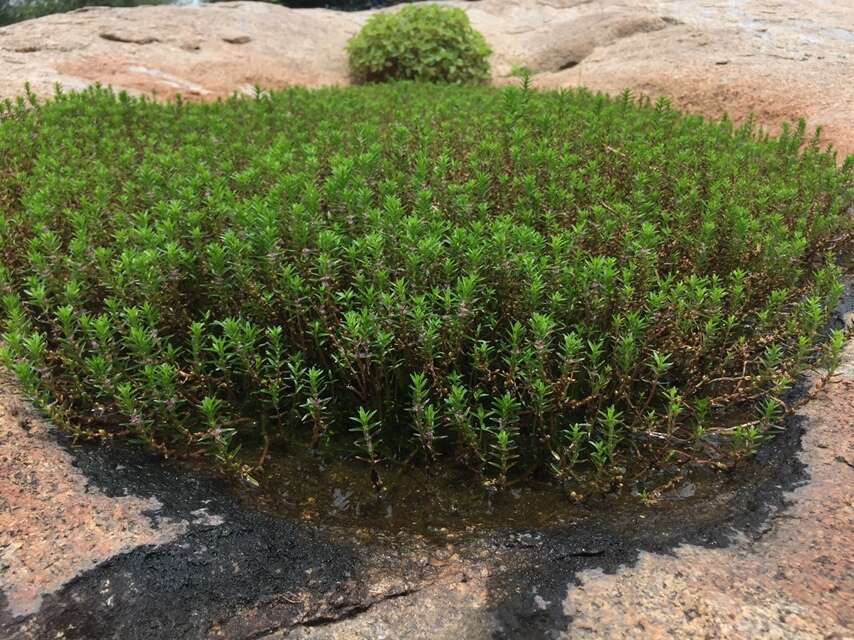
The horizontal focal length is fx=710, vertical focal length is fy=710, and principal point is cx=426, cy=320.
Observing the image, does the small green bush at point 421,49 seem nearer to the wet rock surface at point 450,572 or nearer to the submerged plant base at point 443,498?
the submerged plant base at point 443,498

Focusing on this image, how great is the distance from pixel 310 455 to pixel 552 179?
223 centimetres

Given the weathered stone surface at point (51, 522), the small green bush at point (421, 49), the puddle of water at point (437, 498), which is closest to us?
the weathered stone surface at point (51, 522)

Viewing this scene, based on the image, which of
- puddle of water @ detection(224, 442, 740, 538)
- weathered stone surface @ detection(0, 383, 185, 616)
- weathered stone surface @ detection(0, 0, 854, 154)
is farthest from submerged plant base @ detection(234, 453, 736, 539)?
weathered stone surface @ detection(0, 0, 854, 154)

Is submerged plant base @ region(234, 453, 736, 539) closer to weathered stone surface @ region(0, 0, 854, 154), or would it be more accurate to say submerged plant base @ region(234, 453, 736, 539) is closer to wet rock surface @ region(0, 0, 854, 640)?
wet rock surface @ region(0, 0, 854, 640)

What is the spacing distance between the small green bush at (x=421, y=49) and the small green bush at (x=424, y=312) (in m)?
7.13

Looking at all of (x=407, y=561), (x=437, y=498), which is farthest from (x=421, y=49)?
(x=407, y=561)

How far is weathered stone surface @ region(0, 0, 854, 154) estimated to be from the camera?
8.34 metres

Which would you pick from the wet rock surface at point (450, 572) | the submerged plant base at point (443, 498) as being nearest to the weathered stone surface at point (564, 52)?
the submerged plant base at point (443, 498)

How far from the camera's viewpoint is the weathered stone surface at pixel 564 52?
834cm

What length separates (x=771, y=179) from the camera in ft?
16.1

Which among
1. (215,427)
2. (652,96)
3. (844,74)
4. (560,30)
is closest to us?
(215,427)

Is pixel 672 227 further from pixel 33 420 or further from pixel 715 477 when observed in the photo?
pixel 33 420

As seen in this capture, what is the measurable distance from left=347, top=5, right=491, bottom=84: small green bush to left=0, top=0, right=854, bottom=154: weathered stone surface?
2.40ft

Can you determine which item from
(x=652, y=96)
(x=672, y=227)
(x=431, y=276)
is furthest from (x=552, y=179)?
(x=652, y=96)
